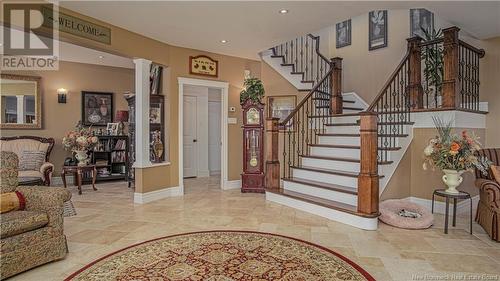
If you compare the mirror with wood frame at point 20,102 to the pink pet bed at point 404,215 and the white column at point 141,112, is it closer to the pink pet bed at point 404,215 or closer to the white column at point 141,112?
the white column at point 141,112

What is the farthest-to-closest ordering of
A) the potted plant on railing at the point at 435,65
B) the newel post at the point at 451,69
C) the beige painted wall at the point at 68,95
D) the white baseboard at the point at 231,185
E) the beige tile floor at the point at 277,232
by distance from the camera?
1. the beige painted wall at the point at 68,95
2. the white baseboard at the point at 231,185
3. the potted plant on railing at the point at 435,65
4. the newel post at the point at 451,69
5. the beige tile floor at the point at 277,232

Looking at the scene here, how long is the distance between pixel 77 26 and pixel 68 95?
3450 millimetres

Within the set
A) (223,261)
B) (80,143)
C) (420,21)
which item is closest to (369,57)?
(420,21)

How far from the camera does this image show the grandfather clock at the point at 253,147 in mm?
5863

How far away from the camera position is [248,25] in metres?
4.38

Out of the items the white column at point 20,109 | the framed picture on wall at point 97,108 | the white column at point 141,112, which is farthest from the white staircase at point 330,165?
the white column at point 20,109

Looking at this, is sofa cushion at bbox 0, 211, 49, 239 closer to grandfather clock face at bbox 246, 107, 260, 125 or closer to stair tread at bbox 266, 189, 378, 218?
stair tread at bbox 266, 189, 378, 218

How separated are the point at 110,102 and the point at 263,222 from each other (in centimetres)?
527

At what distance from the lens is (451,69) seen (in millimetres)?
4098

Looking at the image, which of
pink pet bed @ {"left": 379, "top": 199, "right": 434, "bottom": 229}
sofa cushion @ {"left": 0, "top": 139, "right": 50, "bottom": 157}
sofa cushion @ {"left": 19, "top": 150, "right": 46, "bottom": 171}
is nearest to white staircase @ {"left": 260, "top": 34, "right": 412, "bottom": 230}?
pink pet bed @ {"left": 379, "top": 199, "right": 434, "bottom": 229}

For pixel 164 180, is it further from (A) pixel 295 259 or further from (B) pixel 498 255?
(B) pixel 498 255

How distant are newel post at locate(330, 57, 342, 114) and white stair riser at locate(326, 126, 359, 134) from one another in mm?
377

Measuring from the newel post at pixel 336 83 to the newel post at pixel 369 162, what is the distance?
2.20 meters

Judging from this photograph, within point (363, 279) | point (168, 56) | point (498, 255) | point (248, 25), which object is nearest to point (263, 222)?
point (363, 279)
